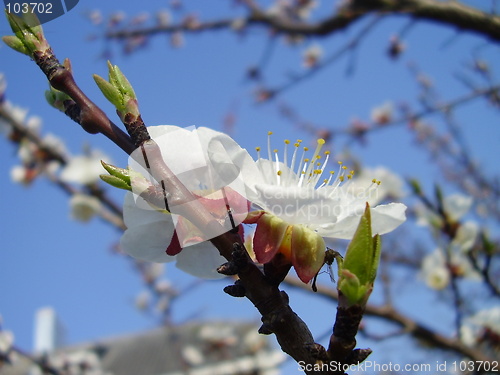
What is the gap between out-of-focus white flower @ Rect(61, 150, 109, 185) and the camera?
298 cm

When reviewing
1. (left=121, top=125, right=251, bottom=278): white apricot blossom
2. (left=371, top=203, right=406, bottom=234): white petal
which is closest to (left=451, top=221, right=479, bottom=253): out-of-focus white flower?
(left=371, top=203, right=406, bottom=234): white petal

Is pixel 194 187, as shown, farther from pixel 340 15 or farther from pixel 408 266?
pixel 408 266

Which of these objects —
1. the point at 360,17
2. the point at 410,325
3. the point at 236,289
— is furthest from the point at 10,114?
the point at 236,289

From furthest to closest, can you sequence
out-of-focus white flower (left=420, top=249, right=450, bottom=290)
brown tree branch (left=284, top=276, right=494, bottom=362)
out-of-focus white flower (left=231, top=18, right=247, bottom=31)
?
1. out-of-focus white flower (left=231, top=18, right=247, bottom=31)
2. out-of-focus white flower (left=420, top=249, right=450, bottom=290)
3. brown tree branch (left=284, top=276, right=494, bottom=362)

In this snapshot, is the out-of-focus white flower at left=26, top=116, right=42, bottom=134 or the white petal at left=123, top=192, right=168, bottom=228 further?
the out-of-focus white flower at left=26, top=116, right=42, bottom=134

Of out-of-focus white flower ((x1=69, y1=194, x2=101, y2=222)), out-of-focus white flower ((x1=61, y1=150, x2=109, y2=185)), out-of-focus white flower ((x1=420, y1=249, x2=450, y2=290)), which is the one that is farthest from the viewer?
out-of-focus white flower ((x1=69, y1=194, x2=101, y2=222))

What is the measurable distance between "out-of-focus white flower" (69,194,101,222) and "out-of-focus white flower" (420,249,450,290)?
2.41 meters

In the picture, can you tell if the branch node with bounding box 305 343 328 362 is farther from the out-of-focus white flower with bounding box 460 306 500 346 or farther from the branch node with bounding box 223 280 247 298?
the out-of-focus white flower with bounding box 460 306 500 346

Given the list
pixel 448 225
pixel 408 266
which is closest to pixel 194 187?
pixel 448 225

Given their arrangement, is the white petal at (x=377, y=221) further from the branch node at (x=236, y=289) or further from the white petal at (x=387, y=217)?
the branch node at (x=236, y=289)

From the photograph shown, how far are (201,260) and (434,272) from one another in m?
2.94

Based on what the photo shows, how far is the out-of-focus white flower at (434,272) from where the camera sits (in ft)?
10.6

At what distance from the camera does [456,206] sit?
7.51 feet

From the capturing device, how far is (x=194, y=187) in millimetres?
680
